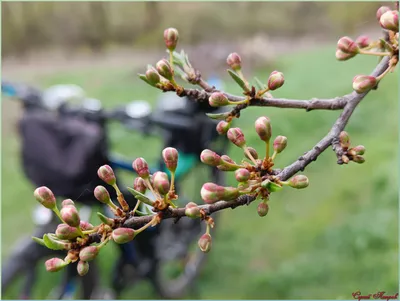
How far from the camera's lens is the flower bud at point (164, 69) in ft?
1.96

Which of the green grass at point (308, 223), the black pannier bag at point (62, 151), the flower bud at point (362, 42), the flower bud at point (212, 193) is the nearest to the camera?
the flower bud at point (212, 193)

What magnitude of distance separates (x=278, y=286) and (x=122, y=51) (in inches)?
139

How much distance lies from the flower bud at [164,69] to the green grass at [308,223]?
4.07ft

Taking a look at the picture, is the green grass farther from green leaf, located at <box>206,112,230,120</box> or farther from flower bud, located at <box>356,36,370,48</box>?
green leaf, located at <box>206,112,230,120</box>

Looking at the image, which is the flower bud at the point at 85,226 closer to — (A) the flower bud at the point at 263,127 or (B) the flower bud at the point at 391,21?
(A) the flower bud at the point at 263,127

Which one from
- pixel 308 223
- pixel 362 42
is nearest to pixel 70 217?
pixel 362 42

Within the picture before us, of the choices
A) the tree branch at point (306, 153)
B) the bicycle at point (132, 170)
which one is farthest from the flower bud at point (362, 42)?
the bicycle at point (132, 170)

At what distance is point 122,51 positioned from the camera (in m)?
5.59

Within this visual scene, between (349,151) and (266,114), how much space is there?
3.63m

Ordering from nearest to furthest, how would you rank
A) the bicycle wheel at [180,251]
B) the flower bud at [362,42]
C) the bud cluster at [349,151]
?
the bud cluster at [349,151], the flower bud at [362,42], the bicycle wheel at [180,251]

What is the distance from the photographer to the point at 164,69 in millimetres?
598

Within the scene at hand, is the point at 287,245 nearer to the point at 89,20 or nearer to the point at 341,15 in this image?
the point at 341,15

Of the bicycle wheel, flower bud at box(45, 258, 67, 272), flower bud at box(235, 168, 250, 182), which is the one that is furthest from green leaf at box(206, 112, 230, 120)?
the bicycle wheel

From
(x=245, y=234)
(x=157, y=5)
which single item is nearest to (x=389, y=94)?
(x=157, y=5)
